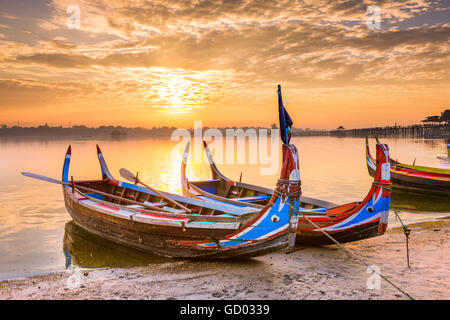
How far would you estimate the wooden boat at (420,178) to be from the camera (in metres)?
15.1

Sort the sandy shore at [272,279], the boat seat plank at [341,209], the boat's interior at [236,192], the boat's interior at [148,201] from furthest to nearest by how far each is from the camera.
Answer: the boat's interior at [236,192]
the boat's interior at [148,201]
the boat seat plank at [341,209]
the sandy shore at [272,279]

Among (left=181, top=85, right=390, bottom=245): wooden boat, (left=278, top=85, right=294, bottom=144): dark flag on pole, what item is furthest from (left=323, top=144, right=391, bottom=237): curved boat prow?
(left=278, top=85, right=294, bottom=144): dark flag on pole

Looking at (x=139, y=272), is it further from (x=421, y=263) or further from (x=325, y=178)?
(x=325, y=178)

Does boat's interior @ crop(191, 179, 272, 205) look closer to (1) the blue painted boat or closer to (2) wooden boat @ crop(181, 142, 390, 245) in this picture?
(1) the blue painted boat

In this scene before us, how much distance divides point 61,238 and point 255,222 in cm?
743

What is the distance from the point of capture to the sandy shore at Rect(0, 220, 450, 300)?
221 inches

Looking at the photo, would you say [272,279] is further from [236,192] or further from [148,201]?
[236,192]

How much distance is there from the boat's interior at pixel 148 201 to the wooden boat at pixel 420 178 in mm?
9580

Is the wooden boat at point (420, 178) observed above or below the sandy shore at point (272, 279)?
above

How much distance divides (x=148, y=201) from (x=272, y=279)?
5492 millimetres

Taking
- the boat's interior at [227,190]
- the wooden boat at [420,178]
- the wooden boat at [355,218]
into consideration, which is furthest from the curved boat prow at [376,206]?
the wooden boat at [420,178]

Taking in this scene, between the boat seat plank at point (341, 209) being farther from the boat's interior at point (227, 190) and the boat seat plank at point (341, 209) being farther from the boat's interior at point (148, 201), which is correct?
the boat's interior at point (227, 190)
